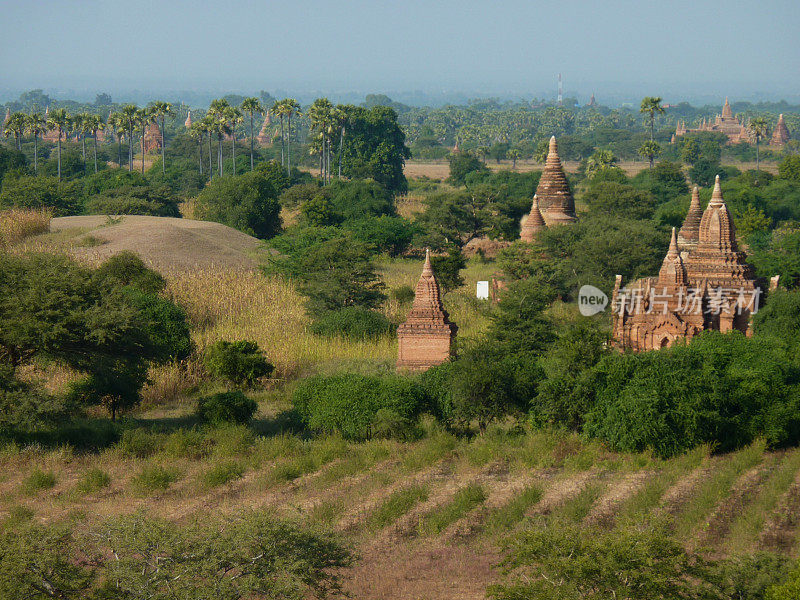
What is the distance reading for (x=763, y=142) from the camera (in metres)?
158

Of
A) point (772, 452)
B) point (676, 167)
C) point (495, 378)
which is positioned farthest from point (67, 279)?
point (676, 167)

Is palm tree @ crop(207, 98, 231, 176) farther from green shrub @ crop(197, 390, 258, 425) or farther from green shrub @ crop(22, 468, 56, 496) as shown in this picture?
green shrub @ crop(22, 468, 56, 496)

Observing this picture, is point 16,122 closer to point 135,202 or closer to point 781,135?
point 135,202

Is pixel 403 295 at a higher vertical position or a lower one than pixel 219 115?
lower

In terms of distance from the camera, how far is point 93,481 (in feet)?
65.5

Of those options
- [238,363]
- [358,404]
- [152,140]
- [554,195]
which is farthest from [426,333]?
[152,140]

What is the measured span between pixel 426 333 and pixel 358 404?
4.05m

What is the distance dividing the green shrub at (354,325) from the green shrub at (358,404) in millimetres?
8609

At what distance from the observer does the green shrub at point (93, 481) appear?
19688mm

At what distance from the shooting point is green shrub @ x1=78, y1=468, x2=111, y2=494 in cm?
1969

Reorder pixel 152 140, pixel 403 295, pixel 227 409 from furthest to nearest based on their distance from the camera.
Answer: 1. pixel 152 140
2. pixel 403 295
3. pixel 227 409

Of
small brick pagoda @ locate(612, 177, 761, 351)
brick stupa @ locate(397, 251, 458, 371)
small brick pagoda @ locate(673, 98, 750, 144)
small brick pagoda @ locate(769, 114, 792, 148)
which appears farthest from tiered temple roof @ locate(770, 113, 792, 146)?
brick stupa @ locate(397, 251, 458, 371)

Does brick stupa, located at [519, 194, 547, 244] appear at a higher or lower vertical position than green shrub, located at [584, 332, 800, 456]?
higher

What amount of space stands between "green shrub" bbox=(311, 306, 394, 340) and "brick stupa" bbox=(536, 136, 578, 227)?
54.3 ft
